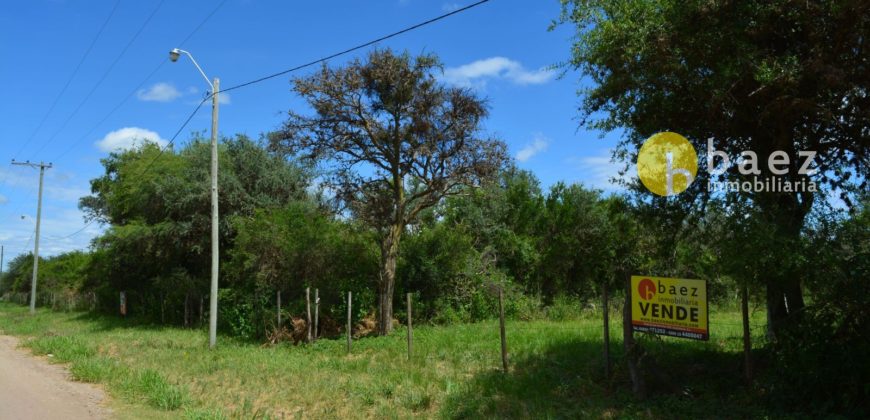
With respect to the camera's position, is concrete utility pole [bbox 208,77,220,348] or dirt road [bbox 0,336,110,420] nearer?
dirt road [bbox 0,336,110,420]

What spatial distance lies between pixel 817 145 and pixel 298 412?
9.08 meters

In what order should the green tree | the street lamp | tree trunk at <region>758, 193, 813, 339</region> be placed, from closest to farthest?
tree trunk at <region>758, 193, 813, 339</region>, the street lamp, the green tree

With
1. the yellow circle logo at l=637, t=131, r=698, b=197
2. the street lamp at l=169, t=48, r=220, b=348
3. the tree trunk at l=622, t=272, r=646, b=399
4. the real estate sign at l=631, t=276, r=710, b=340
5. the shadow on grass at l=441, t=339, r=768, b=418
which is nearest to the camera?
the shadow on grass at l=441, t=339, r=768, b=418

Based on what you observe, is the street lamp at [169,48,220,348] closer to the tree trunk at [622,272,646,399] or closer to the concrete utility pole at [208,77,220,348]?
the concrete utility pole at [208,77,220,348]

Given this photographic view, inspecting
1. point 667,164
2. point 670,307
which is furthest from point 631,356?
point 667,164

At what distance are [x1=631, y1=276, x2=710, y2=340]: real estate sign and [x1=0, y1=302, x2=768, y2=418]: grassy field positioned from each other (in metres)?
0.84

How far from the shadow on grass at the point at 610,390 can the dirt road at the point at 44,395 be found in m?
5.95

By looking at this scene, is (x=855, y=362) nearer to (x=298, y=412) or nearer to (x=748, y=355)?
(x=748, y=355)

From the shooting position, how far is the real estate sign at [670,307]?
8711mm

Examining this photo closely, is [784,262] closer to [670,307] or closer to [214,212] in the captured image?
[670,307]

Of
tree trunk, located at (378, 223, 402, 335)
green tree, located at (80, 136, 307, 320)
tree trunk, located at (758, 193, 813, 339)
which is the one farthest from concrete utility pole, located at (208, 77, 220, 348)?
tree trunk, located at (758, 193, 813, 339)

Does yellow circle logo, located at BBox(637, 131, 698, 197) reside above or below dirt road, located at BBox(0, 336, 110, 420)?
above

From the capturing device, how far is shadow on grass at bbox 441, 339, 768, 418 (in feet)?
27.0

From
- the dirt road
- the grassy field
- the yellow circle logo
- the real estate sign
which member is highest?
the yellow circle logo
